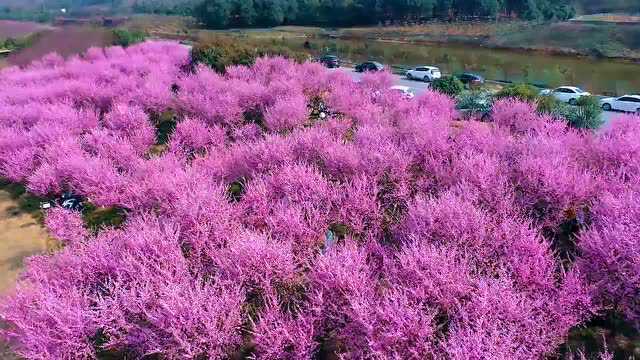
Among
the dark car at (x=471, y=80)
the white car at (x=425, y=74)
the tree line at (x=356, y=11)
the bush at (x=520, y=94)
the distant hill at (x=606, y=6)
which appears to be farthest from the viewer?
the tree line at (x=356, y=11)

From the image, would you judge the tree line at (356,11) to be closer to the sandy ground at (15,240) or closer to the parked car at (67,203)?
the parked car at (67,203)

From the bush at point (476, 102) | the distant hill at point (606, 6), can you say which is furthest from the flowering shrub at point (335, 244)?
the distant hill at point (606, 6)

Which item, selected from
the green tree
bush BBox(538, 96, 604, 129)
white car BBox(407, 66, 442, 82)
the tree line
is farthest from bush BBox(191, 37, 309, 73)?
the green tree

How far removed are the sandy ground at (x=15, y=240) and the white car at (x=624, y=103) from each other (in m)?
29.1

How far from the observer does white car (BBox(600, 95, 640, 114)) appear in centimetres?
2800

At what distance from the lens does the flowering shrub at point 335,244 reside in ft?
27.3

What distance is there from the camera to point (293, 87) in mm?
24562

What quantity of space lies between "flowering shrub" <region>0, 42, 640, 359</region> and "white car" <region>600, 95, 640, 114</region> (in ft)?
37.9

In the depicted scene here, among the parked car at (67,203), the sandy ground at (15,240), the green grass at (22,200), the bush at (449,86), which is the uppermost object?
the bush at (449,86)

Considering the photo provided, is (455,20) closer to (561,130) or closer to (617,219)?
(561,130)

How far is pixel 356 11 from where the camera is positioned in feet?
312

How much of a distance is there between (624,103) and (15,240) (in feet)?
98.9

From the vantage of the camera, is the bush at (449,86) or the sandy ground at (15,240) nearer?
the sandy ground at (15,240)

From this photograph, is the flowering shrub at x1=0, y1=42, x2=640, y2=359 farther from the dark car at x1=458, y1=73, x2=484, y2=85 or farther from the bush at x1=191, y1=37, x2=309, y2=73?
the dark car at x1=458, y1=73, x2=484, y2=85
